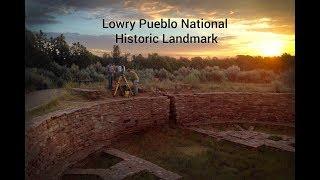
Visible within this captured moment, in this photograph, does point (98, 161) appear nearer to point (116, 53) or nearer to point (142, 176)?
point (142, 176)

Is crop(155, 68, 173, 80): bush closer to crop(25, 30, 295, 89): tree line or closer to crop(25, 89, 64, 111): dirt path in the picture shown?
crop(25, 30, 295, 89): tree line

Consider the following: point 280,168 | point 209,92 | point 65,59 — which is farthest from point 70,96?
point 280,168

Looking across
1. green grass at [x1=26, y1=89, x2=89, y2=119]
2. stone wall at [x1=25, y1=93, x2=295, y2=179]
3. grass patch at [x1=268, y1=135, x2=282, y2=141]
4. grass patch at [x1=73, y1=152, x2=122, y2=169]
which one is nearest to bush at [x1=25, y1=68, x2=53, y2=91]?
green grass at [x1=26, y1=89, x2=89, y2=119]

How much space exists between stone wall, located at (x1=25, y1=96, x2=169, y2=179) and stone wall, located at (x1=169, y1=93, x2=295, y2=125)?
372mm

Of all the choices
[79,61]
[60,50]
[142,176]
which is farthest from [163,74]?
[142,176]

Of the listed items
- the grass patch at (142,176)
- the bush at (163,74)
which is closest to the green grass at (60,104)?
the bush at (163,74)

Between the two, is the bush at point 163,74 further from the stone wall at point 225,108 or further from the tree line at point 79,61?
the stone wall at point 225,108

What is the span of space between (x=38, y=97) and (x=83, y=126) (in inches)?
37.9

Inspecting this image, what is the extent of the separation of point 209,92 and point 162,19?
229 cm

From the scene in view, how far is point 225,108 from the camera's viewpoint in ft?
28.0

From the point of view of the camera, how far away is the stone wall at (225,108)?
8203mm

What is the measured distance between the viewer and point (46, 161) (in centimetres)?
634
